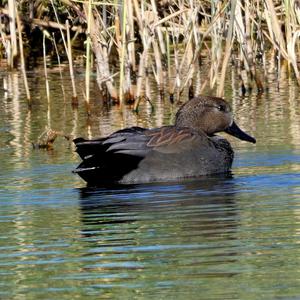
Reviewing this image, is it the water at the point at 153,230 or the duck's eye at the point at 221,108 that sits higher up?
the duck's eye at the point at 221,108

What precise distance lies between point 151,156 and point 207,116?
A: 1.38m

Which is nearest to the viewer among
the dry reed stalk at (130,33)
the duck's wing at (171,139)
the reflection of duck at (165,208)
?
the reflection of duck at (165,208)

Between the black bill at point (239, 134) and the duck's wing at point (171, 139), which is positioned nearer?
the duck's wing at point (171, 139)

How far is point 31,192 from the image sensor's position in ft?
26.9

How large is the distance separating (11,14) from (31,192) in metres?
7.87

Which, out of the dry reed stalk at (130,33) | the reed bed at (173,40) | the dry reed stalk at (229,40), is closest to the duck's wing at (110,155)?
the dry reed stalk at (229,40)

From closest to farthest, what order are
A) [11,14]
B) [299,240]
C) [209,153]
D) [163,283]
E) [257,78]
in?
[163,283] < [299,240] < [209,153] < [257,78] < [11,14]

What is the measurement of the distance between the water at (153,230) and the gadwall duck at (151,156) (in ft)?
0.46

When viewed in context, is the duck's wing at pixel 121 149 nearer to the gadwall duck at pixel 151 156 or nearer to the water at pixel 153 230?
the gadwall duck at pixel 151 156

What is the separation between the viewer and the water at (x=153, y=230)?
16.8 ft

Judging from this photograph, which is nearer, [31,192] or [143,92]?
[31,192]

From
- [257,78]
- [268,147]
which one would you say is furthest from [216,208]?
[257,78]

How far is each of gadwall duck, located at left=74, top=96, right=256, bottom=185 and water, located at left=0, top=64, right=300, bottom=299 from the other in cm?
14

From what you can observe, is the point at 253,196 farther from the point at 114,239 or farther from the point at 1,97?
the point at 1,97
